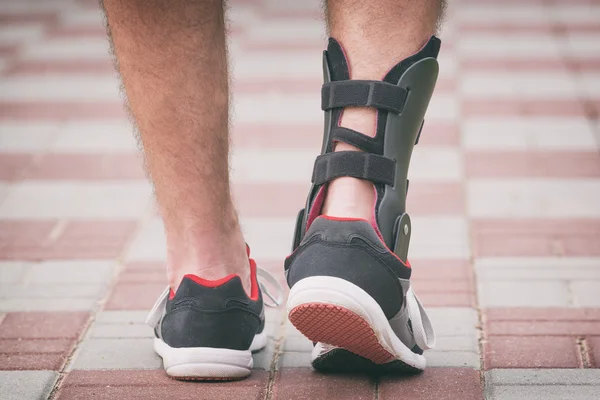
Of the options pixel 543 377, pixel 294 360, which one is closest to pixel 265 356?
pixel 294 360

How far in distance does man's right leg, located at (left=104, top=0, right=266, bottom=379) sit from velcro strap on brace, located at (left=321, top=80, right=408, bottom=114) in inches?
8.0

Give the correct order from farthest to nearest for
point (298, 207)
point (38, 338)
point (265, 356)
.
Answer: point (298, 207)
point (38, 338)
point (265, 356)

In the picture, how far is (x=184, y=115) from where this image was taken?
156 cm

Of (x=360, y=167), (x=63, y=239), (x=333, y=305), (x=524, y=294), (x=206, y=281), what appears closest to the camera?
(x=333, y=305)

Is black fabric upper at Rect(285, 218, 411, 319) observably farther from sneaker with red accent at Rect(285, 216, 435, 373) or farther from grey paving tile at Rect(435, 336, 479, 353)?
grey paving tile at Rect(435, 336, 479, 353)

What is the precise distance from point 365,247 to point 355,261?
0.03 m

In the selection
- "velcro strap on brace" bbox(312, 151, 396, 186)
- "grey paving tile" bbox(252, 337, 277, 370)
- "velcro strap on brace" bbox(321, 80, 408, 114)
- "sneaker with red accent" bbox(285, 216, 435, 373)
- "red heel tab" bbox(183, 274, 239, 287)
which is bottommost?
"grey paving tile" bbox(252, 337, 277, 370)

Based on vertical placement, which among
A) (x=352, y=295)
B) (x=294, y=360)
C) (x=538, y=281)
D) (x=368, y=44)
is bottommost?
(x=538, y=281)

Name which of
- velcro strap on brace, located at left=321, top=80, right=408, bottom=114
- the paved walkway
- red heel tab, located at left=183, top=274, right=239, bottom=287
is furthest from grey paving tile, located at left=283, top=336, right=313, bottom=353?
velcro strap on brace, located at left=321, top=80, right=408, bottom=114

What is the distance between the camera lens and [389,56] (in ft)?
5.01

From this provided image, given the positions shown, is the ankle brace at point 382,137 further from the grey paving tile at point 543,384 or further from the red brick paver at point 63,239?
the red brick paver at point 63,239

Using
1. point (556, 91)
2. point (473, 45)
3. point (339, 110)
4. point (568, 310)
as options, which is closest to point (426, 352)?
point (568, 310)

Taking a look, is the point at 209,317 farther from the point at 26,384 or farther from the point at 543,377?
the point at 543,377

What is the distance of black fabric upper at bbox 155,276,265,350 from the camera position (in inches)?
62.1
